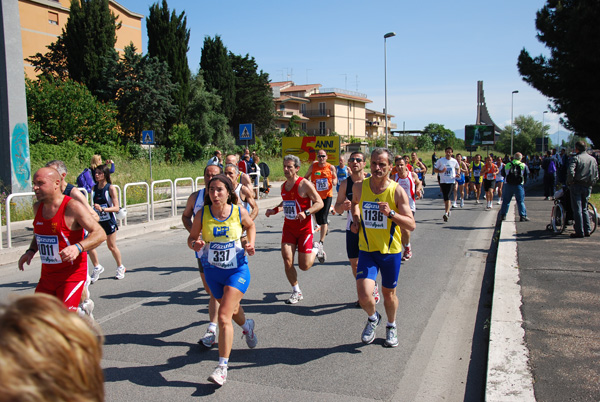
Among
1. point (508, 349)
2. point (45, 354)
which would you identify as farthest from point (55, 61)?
point (45, 354)

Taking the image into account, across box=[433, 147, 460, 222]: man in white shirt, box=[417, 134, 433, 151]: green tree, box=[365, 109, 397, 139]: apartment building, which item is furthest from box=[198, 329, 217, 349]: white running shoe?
box=[365, 109, 397, 139]: apartment building

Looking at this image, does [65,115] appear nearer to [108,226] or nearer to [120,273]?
[108,226]

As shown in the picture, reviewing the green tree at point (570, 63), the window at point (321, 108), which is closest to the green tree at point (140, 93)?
the green tree at point (570, 63)

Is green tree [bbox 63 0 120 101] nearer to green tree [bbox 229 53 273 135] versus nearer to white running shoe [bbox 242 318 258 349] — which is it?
green tree [bbox 229 53 273 135]

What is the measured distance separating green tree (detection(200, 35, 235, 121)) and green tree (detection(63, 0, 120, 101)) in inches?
620

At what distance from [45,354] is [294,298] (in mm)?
5520

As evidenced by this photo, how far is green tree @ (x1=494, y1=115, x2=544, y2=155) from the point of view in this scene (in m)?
86.3

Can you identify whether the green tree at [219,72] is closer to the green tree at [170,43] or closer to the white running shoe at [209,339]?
the green tree at [170,43]

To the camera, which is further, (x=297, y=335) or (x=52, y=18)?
(x=52, y=18)

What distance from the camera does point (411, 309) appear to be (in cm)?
631

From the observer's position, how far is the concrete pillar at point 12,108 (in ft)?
45.3

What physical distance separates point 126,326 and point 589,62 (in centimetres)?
2586

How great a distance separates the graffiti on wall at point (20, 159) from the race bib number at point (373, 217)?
12.4m

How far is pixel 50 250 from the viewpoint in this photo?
4.27 m
